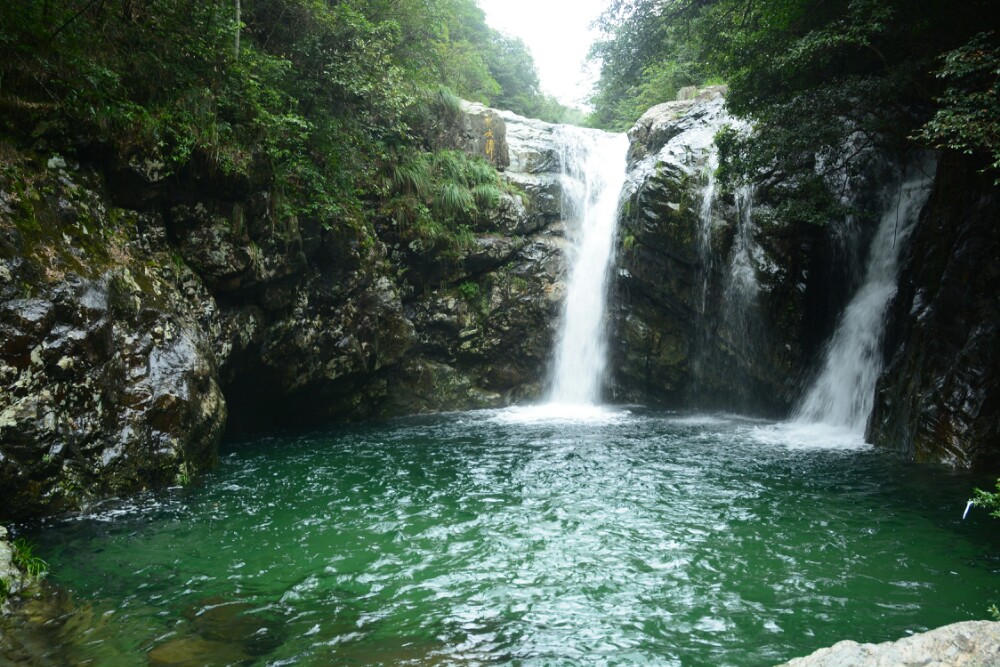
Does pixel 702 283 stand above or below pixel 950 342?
above

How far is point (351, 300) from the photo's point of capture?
14.1 meters

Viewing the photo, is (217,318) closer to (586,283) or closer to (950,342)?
(586,283)

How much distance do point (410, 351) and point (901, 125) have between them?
39.2ft

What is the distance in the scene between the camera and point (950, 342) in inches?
376

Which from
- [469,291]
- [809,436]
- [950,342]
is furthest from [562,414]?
[950,342]

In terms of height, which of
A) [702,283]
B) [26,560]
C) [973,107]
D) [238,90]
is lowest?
[26,560]

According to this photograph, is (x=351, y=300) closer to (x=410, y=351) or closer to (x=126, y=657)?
(x=410, y=351)

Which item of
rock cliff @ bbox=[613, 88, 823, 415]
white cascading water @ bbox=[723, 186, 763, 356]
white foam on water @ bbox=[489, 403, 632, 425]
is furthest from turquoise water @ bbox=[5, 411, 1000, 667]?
white cascading water @ bbox=[723, 186, 763, 356]

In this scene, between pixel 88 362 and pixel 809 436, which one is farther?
pixel 809 436

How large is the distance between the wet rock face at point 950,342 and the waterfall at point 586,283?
24.9 ft

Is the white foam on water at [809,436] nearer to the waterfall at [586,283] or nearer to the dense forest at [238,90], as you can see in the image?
the waterfall at [586,283]

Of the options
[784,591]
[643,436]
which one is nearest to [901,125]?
[643,436]

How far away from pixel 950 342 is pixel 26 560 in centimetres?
1227

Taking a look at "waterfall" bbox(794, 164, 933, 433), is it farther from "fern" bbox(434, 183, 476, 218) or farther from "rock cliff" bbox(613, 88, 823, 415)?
"fern" bbox(434, 183, 476, 218)
